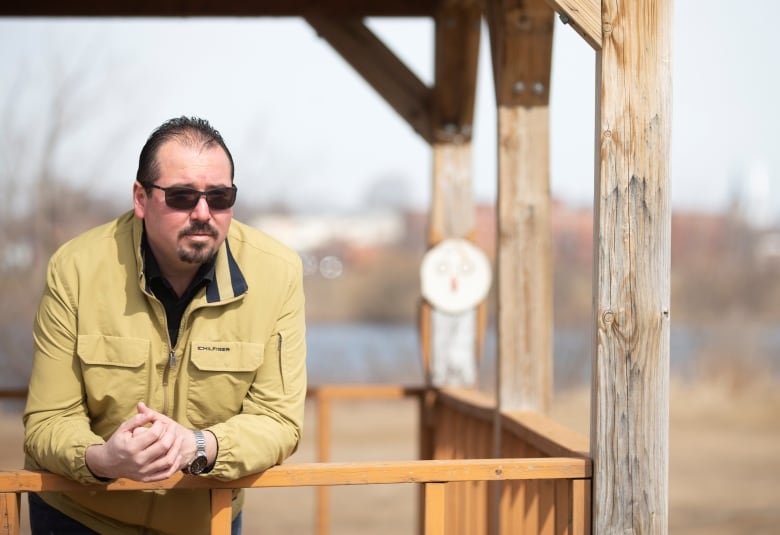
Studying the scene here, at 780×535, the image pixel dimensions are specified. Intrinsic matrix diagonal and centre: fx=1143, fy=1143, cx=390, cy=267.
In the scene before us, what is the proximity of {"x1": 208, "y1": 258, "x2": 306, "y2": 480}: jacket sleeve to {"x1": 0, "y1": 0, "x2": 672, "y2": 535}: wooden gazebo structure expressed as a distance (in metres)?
0.12

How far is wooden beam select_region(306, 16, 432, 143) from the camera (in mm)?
5801

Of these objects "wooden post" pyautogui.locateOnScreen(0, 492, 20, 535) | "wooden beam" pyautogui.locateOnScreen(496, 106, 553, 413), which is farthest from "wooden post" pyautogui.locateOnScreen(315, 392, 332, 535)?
"wooden post" pyautogui.locateOnScreen(0, 492, 20, 535)

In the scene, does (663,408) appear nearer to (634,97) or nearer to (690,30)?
(634,97)

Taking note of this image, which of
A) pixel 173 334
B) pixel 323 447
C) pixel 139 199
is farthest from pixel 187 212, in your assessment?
pixel 323 447

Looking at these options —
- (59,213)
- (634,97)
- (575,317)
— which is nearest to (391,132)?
(575,317)

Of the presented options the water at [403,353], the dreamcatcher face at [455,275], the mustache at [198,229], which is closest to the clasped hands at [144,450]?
the mustache at [198,229]

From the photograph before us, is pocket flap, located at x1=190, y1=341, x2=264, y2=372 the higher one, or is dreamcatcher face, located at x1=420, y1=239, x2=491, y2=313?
dreamcatcher face, located at x1=420, y1=239, x2=491, y2=313

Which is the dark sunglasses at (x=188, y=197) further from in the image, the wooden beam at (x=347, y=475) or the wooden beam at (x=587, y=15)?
the wooden beam at (x=587, y=15)

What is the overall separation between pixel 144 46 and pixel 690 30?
1813 cm

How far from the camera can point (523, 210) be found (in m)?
4.43

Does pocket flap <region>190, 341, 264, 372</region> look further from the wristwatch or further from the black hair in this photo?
the black hair

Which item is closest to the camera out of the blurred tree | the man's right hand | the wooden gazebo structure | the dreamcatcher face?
the man's right hand

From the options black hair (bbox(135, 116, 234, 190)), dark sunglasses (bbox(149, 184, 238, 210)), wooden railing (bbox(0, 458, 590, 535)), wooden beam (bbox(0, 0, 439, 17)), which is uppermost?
wooden beam (bbox(0, 0, 439, 17))

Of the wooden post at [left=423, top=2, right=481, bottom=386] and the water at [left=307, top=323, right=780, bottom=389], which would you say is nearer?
the wooden post at [left=423, top=2, right=481, bottom=386]
